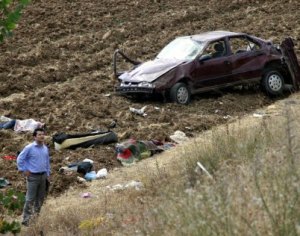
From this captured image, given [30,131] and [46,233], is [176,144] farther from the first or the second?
[46,233]

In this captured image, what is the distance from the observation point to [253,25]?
76.6ft

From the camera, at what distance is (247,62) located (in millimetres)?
16844

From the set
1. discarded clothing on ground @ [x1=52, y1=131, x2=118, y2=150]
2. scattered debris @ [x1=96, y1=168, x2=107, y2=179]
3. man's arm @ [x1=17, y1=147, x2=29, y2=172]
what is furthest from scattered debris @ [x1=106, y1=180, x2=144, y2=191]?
discarded clothing on ground @ [x1=52, y1=131, x2=118, y2=150]

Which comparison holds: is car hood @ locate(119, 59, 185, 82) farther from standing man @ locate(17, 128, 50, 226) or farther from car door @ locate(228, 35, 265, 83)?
standing man @ locate(17, 128, 50, 226)

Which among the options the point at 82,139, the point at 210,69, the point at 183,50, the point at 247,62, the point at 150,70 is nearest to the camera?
the point at 82,139

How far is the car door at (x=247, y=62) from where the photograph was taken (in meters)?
16.7

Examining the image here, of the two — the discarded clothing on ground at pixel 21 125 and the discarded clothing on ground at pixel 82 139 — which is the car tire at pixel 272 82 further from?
the discarded clothing on ground at pixel 21 125

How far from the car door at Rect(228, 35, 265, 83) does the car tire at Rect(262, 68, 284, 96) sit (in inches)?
8.0

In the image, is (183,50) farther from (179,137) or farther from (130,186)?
(130,186)

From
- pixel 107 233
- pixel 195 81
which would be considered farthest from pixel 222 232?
pixel 195 81

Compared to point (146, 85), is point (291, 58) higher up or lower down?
higher up

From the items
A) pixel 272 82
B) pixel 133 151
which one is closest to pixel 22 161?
pixel 133 151

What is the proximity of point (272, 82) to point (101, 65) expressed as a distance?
5.44 meters

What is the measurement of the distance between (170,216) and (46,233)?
369cm
